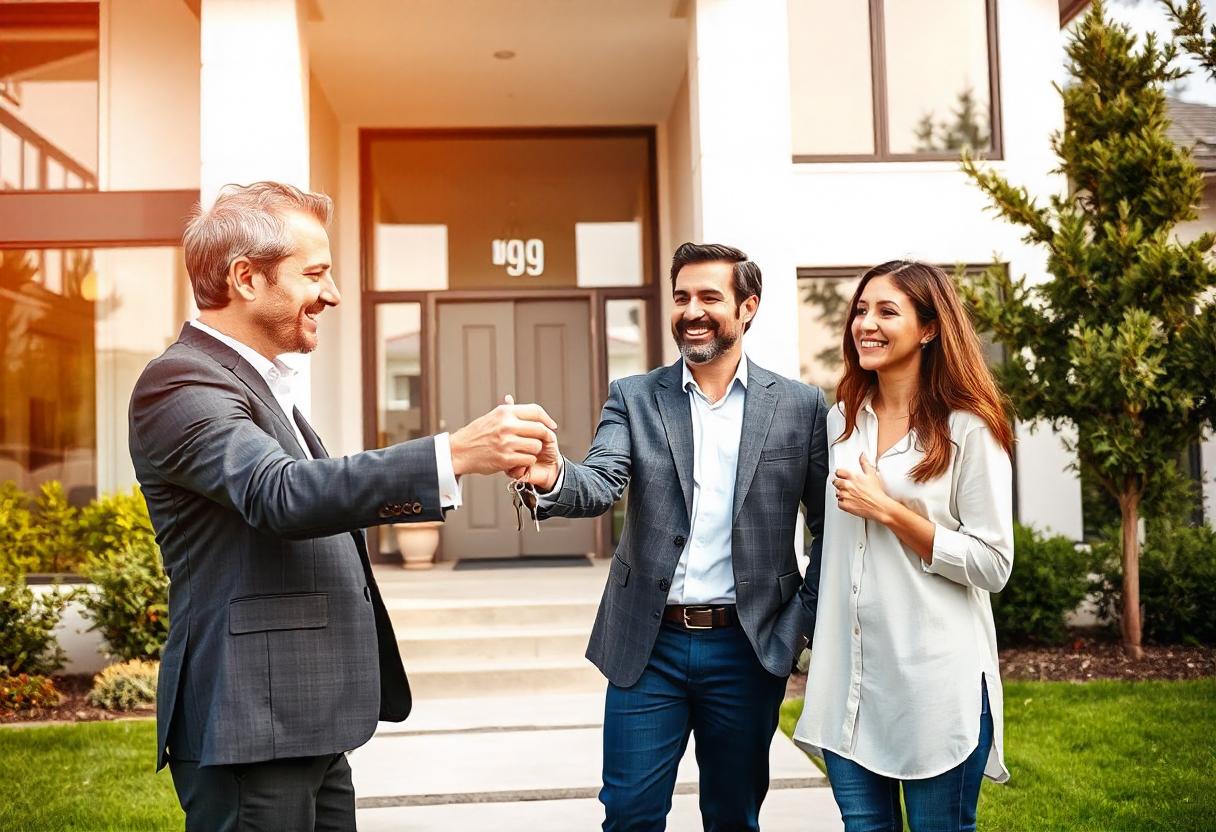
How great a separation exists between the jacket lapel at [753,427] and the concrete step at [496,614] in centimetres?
456

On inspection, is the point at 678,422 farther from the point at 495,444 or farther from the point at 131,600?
the point at 131,600

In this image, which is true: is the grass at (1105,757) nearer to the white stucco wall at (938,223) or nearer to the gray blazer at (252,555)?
the white stucco wall at (938,223)

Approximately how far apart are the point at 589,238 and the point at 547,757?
20.8 feet

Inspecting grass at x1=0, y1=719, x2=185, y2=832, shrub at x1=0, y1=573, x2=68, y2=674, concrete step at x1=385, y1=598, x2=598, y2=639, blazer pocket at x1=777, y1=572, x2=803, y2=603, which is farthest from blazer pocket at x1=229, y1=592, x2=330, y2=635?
shrub at x1=0, y1=573, x2=68, y2=674

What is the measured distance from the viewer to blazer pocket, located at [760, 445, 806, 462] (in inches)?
121

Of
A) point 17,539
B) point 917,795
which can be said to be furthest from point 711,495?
point 17,539

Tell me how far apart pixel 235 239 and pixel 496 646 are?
533 cm

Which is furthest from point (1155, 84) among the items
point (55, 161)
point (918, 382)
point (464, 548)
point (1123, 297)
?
point (55, 161)

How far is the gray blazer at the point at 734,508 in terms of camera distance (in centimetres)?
298

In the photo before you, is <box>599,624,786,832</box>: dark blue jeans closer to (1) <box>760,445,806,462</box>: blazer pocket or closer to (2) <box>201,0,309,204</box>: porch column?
(1) <box>760,445,806,462</box>: blazer pocket

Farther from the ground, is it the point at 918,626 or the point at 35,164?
the point at 35,164

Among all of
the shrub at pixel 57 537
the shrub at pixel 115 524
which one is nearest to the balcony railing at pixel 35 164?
the shrub at pixel 57 537

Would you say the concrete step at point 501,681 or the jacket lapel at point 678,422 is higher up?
the jacket lapel at point 678,422

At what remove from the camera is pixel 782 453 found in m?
3.10
